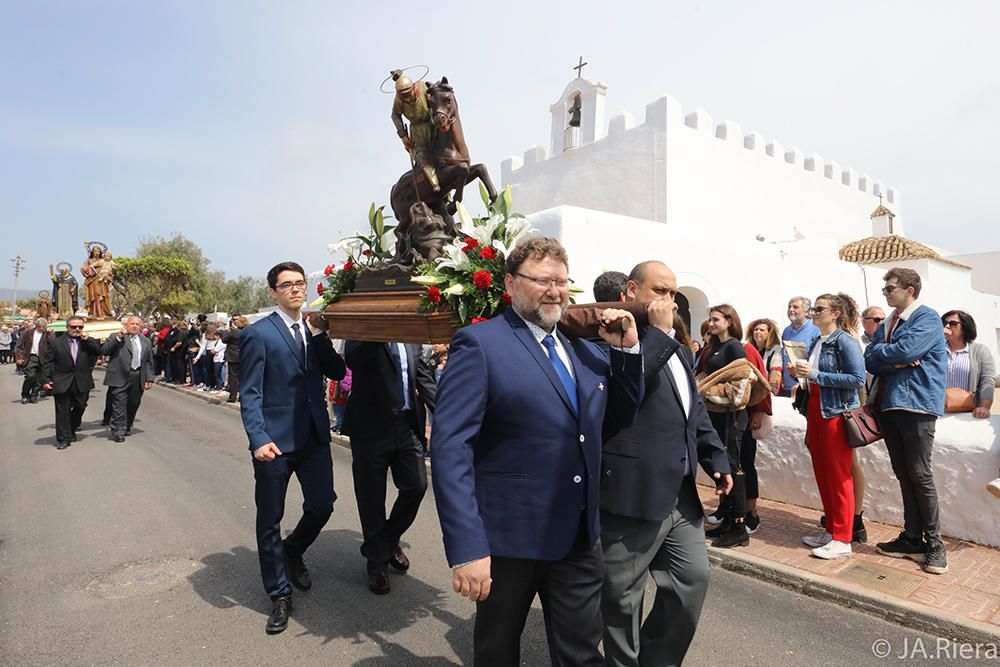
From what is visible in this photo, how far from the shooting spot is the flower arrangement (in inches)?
112

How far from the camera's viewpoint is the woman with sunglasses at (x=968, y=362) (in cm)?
539

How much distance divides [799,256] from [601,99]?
770 centimetres

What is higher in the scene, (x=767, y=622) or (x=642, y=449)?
(x=642, y=449)

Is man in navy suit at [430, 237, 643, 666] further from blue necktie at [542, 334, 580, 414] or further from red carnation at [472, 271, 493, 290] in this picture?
red carnation at [472, 271, 493, 290]

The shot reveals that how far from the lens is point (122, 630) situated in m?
3.49

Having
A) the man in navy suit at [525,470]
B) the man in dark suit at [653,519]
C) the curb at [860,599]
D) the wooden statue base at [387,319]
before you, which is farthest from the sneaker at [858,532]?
the wooden statue base at [387,319]

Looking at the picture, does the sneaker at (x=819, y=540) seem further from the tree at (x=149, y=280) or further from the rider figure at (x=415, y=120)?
the tree at (x=149, y=280)

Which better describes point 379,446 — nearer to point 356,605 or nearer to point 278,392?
point 278,392

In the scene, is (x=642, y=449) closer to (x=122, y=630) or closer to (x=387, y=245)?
(x=387, y=245)

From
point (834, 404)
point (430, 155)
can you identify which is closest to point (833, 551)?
point (834, 404)

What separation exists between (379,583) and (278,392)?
145 cm

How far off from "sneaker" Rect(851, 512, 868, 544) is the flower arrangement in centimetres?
393

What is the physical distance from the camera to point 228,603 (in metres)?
3.83

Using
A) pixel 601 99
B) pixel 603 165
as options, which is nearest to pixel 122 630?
pixel 603 165
